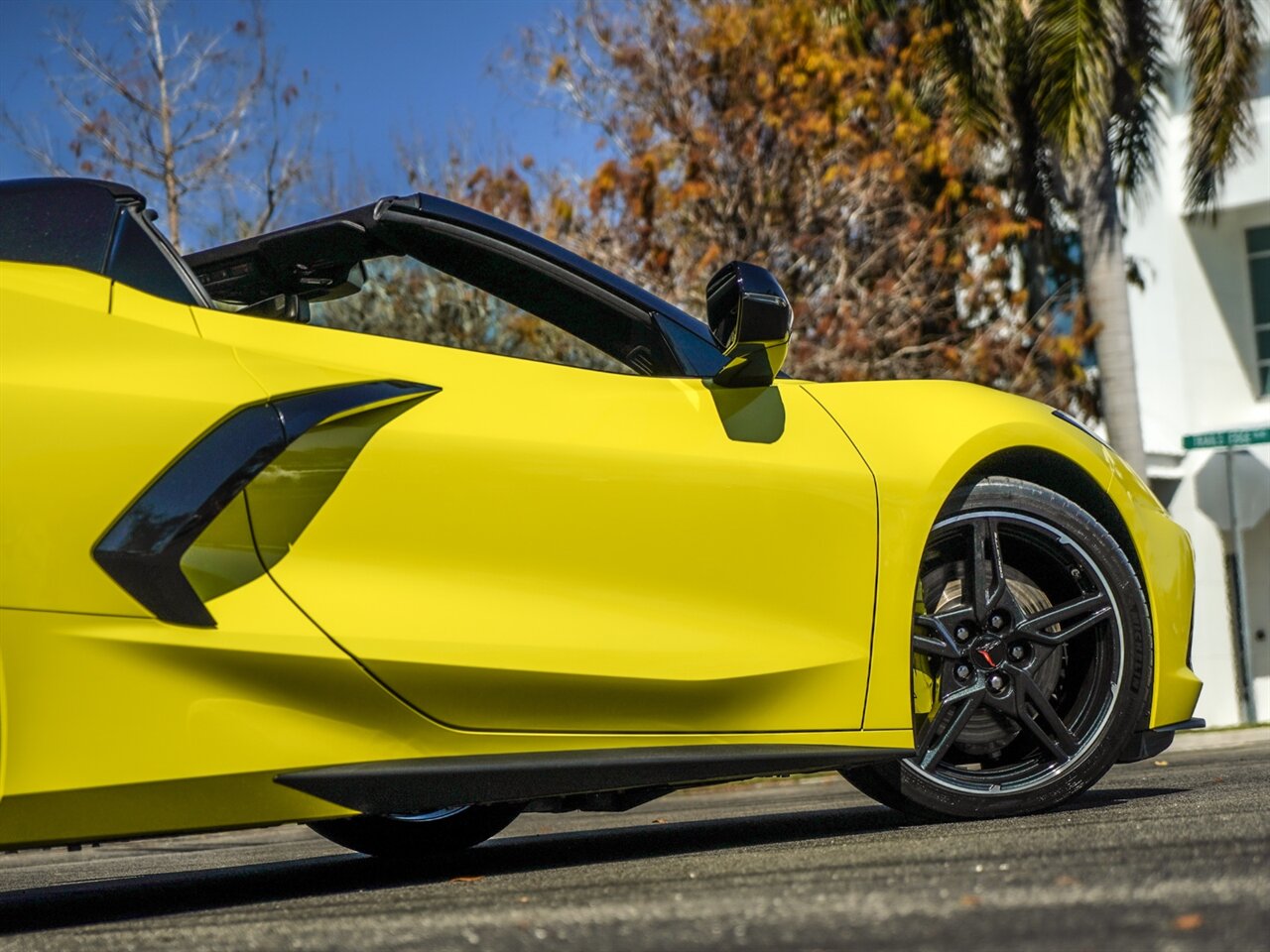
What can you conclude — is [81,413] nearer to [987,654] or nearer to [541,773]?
[541,773]

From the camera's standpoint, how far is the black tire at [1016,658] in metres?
3.53

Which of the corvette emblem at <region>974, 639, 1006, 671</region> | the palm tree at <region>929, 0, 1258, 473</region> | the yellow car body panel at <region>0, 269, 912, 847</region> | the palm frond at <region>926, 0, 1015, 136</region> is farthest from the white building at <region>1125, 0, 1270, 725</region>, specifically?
the yellow car body panel at <region>0, 269, 912, 847</region>

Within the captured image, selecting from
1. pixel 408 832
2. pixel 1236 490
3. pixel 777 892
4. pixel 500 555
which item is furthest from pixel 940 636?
pixel 1236 490

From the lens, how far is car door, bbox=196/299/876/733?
9.45 feet

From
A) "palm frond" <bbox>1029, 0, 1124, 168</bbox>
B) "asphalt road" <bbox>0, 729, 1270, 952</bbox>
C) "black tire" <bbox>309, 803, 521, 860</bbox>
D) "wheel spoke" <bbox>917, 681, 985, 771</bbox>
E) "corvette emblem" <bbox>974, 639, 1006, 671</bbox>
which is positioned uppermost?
"palm frond" <bbox>1029, 0, 1124, 168</bbox>

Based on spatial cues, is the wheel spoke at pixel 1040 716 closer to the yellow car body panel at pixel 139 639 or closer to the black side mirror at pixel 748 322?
the black side mirror at pixel 748 322

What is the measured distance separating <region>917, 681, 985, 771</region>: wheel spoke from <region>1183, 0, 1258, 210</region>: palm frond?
12566 mm

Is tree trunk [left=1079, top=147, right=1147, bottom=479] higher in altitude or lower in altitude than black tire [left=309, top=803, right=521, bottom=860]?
higher

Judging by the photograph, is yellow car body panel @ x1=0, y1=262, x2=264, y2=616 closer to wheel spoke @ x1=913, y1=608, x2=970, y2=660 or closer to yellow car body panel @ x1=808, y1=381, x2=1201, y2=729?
yellow car body panel @ x1=808, y1=381, x2=1201, y2=729

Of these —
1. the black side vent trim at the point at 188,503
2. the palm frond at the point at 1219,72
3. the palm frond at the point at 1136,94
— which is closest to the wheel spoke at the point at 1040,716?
the black side vent trim at the point at 188,503

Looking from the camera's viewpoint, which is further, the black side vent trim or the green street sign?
the green street sign

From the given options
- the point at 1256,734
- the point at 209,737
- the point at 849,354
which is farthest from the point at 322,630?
the point at 849,354

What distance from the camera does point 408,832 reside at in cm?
418

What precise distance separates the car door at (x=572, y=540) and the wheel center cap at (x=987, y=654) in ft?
0.99
